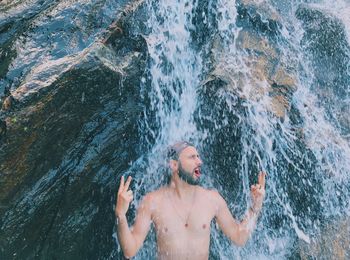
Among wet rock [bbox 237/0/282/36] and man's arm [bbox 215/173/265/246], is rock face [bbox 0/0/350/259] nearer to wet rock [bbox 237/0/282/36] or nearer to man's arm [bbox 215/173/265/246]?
wet rock [bbox 237/0/282/36]

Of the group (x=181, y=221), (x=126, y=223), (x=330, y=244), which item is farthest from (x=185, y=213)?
(x=330, y=244)

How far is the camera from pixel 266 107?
575 cm

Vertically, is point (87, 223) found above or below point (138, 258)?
above

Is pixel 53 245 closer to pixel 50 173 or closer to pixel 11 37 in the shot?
pixel 50 173

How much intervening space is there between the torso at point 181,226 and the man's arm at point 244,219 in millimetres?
110

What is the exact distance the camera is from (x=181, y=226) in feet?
14.4

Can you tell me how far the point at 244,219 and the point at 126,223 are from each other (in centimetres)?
122

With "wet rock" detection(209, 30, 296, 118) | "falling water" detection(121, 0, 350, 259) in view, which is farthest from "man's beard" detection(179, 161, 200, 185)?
"wet rock" detection(209, 30, 296, 118)

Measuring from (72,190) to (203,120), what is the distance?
6.19 feet

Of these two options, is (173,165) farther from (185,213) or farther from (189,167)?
(185,213)

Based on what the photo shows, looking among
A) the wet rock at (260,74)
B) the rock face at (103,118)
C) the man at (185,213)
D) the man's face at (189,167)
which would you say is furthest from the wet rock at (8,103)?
the wet rock at (260,74)

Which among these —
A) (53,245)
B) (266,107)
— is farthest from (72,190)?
(266,107)

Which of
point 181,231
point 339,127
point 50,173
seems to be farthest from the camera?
point 339,127

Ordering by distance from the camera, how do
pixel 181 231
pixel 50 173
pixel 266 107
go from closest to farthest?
pixel 181 231 → pixel 50 173 → pixel 266 107
